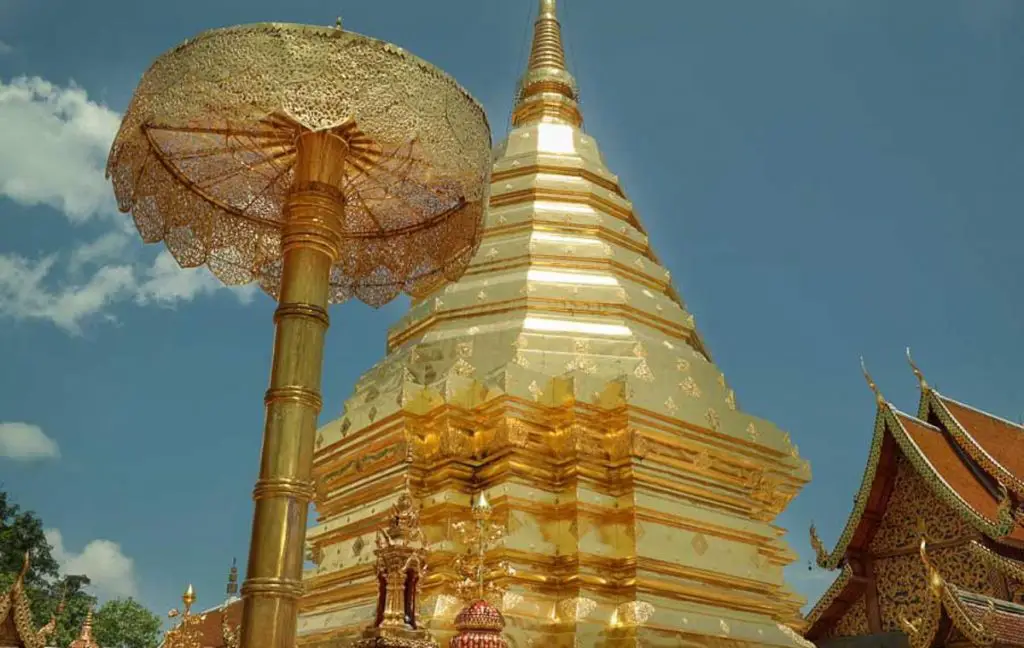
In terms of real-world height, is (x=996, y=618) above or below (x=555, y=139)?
below

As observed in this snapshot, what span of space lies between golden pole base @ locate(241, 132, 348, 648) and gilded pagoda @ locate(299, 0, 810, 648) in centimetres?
394

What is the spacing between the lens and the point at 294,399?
11.1 feet

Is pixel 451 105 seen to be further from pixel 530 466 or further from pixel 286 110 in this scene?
pixel 530 466

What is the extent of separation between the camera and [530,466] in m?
7.80

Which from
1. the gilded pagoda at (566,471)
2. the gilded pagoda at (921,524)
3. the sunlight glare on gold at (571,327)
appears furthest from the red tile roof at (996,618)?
the sunlight glare on gold at (571,327)

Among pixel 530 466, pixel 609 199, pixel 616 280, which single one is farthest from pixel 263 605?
pixel 609 199

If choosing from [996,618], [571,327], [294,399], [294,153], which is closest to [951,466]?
[996,618]

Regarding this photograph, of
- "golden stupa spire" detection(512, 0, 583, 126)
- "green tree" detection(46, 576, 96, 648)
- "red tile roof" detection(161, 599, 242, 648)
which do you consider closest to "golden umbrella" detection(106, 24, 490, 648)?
"golden stupa spire" detection(512, 0, 583, 126)

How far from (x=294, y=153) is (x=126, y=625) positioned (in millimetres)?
14957

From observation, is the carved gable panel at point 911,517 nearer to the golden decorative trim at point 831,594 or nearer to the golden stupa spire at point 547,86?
the golden decorative trim at point 831,594

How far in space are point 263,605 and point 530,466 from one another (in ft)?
15.6

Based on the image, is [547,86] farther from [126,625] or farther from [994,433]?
[126,625]

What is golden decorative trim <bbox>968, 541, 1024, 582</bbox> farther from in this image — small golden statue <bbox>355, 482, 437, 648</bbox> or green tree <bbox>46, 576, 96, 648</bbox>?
green tree <bbox>46, 576, 96, 648</bbox>

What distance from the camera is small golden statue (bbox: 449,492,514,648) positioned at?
5.51 meters
